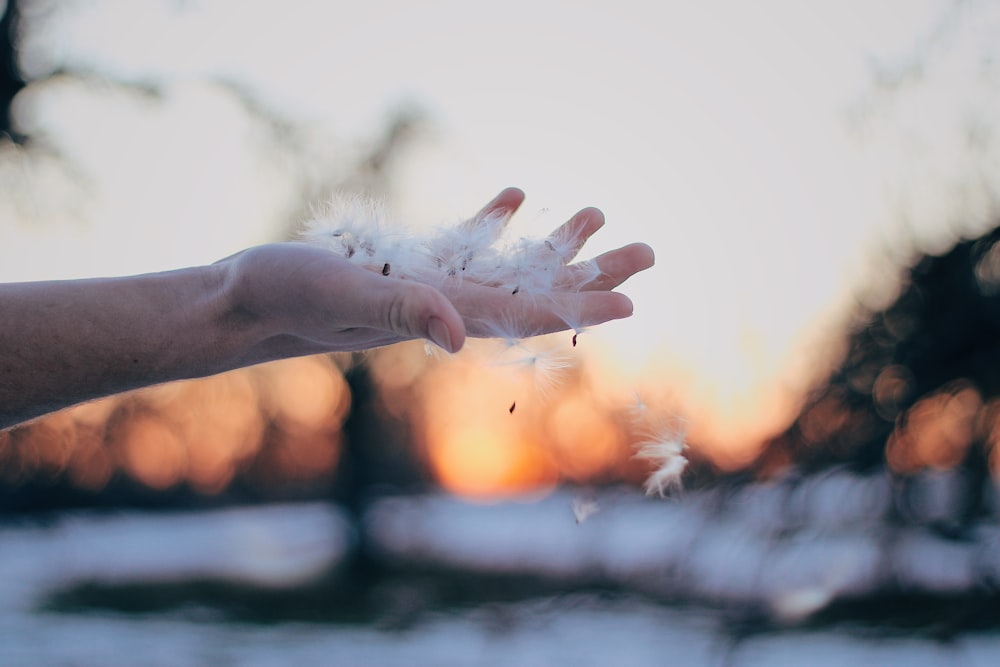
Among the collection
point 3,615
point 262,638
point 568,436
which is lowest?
point 262,638

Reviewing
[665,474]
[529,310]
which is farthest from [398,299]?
[665,474]

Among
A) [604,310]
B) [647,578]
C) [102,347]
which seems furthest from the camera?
[647,578]

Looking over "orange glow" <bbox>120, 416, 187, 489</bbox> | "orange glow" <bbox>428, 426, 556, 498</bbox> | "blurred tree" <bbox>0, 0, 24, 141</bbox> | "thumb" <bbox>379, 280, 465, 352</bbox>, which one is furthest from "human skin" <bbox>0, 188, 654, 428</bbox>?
"orange glow" <bbox>120, 416, 187, 489</bbox>

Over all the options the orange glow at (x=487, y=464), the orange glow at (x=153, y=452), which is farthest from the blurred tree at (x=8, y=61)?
the orange glow at (x=487, y=464)

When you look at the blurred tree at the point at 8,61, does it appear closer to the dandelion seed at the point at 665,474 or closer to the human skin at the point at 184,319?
the human skin at the point at 184,319

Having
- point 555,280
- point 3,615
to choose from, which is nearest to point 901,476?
point 555,280

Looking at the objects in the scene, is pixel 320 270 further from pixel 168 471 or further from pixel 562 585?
pixel 168 471

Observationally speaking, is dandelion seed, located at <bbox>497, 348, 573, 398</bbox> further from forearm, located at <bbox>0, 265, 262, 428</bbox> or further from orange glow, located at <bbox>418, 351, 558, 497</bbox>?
orange glow, located at <bbox>418, 351, 558, 497</bbox>
